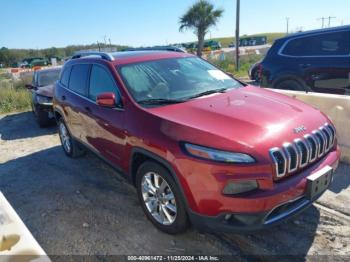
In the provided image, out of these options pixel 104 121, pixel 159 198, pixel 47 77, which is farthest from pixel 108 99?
pixel 47 77

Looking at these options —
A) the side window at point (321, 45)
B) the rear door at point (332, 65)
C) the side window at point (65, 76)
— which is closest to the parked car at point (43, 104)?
the side window at point (65, 76)

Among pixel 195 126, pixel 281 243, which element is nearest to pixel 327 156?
A: pixel 281 243

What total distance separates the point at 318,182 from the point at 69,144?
424cm

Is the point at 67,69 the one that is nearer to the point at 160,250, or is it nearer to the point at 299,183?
the point at 160,250

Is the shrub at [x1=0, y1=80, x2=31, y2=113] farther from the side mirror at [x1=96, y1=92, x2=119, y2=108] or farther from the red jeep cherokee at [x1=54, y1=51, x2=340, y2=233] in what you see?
the side mirror at [x1=96, y1=92, x2=119, y2=108]

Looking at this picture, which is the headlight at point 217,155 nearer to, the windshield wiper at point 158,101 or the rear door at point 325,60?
the windshield wiper at point 158,101

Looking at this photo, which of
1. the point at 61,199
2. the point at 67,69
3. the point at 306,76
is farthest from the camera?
the point at 306,76

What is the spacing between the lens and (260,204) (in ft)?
7.97

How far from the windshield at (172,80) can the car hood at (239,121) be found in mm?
263

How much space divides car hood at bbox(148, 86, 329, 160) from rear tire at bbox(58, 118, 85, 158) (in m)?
2.68

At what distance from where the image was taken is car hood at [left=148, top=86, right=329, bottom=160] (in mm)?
2547

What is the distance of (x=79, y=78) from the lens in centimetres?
476

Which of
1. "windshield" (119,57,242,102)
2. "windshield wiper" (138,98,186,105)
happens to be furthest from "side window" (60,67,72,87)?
"windshield wiper" (138,98,186,105)

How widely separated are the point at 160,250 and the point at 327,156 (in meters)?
1.81
